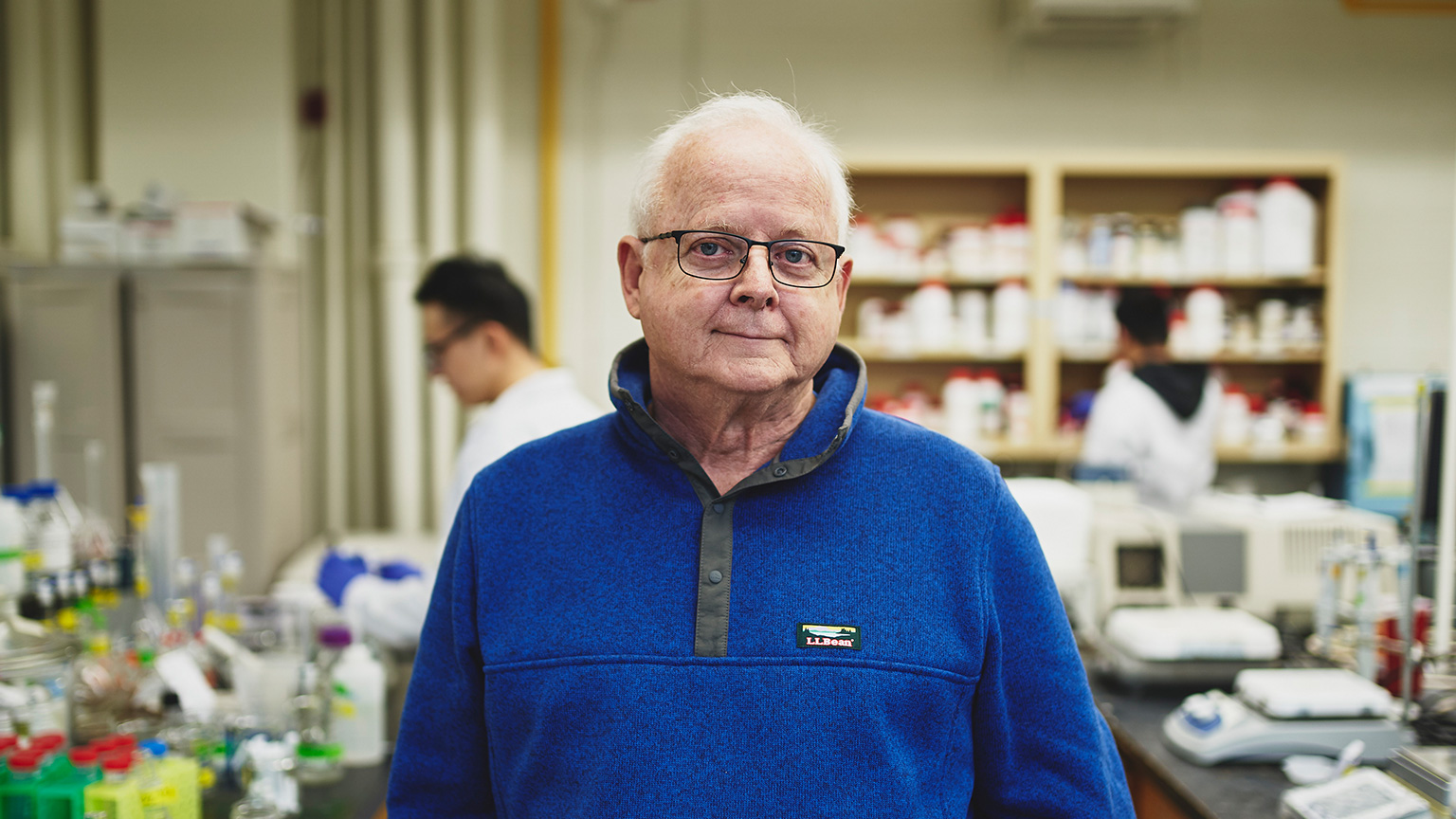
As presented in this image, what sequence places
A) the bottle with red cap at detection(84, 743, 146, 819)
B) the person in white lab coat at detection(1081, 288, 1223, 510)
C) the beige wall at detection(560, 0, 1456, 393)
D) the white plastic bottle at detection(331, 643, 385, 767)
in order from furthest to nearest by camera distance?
the beige wall at detection(560, 0, 1456, 393), the person in white lab coat at detection(1081, 288, 1223, 510), the white plastic bottle at detection(331, 643, 385, 767), the bottle with red cap at detection(84, 743, 146, 819)

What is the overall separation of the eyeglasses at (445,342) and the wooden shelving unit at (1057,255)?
1973 mm

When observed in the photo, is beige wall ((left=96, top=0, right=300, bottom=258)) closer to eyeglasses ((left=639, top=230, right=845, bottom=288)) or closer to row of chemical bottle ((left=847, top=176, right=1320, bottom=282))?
row of chemical bottle ((left=847, top=176, right=1320, bottom=282))

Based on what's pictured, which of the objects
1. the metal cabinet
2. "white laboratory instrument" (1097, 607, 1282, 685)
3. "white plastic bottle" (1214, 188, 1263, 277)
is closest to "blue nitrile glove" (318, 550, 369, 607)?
the metal cabinet

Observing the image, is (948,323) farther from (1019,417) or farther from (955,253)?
(1019,417)

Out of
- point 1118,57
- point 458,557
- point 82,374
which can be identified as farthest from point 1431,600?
point 82,374

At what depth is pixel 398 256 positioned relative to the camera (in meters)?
3.89

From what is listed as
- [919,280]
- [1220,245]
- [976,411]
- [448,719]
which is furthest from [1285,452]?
[448,719]

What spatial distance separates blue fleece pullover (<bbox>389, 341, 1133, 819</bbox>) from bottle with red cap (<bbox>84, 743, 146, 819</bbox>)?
0.47 metres

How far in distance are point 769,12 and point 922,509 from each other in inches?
141

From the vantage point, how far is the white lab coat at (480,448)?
6.52 feet

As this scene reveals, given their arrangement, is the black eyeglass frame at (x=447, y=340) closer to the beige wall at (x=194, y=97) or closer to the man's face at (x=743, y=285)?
the man's face at (x=743, y=285)

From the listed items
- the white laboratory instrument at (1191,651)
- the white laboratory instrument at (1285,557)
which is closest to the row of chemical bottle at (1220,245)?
the white laboratory instrument at (1285,557)

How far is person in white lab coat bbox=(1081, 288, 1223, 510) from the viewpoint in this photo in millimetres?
3195

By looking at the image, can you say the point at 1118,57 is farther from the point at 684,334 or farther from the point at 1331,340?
the point at 684,334
